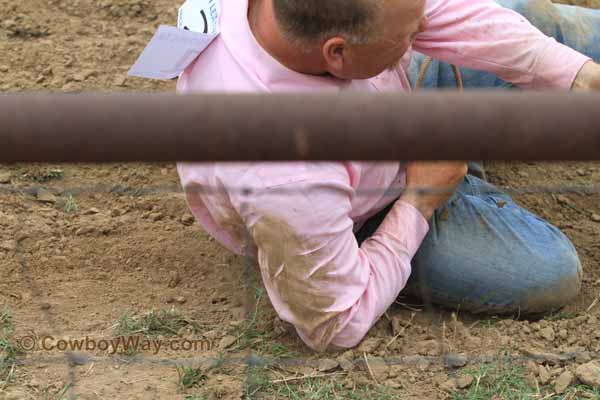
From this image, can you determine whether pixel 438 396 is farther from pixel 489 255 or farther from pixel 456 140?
pixel 456 140

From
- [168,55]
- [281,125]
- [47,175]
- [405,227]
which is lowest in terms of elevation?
[47,175]

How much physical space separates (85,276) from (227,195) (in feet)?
1.93

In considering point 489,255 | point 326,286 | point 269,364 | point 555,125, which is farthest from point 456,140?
point 489,255

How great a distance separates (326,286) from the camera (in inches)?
81.2

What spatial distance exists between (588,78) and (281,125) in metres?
1.34

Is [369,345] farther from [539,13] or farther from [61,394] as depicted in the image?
[539,13]

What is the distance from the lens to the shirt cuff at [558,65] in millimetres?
2191

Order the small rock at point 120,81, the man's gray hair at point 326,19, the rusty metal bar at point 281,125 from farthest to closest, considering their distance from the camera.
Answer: the small rock at point 120,81 < the man's gray hair at point 326,19 < the rusty metal bar at point 281,125

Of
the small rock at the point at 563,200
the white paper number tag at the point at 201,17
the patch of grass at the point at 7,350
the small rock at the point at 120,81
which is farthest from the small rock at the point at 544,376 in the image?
the small rock at the point at 120,81

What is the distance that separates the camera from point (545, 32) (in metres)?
2.68

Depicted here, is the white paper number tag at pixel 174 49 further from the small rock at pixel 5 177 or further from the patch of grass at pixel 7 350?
the small rock at pixel 5 177

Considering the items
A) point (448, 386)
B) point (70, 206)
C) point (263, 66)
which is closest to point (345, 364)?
point (448, 386)

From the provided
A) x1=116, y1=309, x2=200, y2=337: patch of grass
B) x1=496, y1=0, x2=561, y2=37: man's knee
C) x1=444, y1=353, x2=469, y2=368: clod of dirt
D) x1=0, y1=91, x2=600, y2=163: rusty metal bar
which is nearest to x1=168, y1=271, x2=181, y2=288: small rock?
x1=116, y1=309, x2=200, y2=337: patch of grass

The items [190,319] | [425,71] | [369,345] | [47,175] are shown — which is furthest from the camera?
[47,175]
